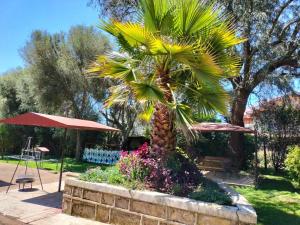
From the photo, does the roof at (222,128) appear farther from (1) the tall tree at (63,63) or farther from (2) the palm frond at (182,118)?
(1) the tall tree at (63,63)

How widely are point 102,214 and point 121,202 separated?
521mm

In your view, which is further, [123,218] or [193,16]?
[193,16]

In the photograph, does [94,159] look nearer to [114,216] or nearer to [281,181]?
[281,181]

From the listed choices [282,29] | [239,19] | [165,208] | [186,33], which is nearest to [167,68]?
[186,33]

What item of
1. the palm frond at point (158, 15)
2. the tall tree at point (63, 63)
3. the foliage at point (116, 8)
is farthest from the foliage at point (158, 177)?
the tall tree at point (63, 63)

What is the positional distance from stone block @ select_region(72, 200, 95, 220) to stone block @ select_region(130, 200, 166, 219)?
99 centimetres

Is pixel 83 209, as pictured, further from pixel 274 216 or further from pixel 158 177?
pixel 274 216

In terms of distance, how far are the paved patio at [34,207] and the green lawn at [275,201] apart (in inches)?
166

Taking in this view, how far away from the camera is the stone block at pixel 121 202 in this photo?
6.00m

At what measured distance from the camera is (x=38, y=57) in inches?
730

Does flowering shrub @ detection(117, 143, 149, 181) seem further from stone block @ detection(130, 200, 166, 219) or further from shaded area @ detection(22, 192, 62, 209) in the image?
shaded area @ detection(22, 192, 62, 209)

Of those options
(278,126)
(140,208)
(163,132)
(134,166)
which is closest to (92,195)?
(134,166)

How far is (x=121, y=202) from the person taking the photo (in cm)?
606

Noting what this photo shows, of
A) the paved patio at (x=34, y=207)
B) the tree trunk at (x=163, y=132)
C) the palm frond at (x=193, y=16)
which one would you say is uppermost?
the palm frond at (x=193, y=16)
